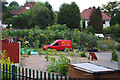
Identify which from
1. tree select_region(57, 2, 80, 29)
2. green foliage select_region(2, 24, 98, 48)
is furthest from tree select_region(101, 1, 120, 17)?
green foliage select_region(2, 24, 98, 48)

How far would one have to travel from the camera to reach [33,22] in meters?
32.0

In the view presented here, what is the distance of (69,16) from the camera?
90.8ft

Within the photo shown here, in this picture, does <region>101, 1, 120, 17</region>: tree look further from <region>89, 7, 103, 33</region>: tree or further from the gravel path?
the gravel path

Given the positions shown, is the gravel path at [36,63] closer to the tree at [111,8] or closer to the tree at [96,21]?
the tree at [96,21]

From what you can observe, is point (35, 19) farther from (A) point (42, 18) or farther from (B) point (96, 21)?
(B) point (96, 21)

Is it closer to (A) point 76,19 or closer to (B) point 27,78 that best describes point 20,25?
(A) point 76,19

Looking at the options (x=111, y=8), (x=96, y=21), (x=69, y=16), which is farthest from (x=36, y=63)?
(x=111, y=8)

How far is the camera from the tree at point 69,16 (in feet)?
90.9

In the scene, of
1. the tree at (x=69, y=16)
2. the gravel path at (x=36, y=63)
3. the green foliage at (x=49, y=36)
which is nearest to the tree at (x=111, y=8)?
the tree at (x=69, y=16)

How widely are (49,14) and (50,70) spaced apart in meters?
24.6

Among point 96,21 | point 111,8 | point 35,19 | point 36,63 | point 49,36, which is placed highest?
point 111,8

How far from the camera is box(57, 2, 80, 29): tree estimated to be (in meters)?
27.7

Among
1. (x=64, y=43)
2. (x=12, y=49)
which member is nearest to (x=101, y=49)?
(x=64, y=43)

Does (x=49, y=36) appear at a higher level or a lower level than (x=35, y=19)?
lower
